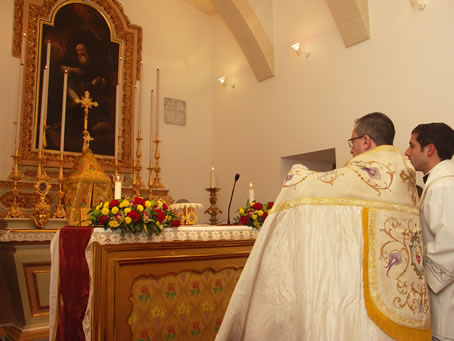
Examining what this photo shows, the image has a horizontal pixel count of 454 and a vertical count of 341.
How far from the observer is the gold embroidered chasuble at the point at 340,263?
5.20ft

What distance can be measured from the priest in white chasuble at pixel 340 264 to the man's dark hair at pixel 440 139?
618 mm

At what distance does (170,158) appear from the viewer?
738 centimetres

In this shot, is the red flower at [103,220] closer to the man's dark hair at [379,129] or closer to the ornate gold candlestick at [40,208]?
the man's dark hair at [379,129]

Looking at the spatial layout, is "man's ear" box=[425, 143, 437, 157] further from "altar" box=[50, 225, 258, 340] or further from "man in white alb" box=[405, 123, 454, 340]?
"altar" box=[50, 225, 258, 340]

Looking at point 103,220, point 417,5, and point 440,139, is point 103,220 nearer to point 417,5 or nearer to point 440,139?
point 440,139

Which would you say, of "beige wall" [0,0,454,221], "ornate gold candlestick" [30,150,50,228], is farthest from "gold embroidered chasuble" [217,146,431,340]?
"ornate gold candlestick" [30,150,50,228]

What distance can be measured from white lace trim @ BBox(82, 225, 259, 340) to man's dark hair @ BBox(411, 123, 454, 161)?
1682 mm

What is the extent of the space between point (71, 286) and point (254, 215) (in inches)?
63.0

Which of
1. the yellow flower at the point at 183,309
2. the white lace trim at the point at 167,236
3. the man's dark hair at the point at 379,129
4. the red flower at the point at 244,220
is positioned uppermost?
the man's dark hair at the point at 379,129

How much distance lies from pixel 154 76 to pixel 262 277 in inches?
242

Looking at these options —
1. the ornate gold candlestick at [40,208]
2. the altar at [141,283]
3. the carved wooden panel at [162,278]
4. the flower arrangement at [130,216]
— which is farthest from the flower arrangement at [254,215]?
the ornate gold candlestick at [40,208]

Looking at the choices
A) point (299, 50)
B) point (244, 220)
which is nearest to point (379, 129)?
point (244, 220)

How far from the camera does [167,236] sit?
3057 mm

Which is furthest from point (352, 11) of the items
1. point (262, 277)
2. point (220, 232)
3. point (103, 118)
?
point (262, 277)
